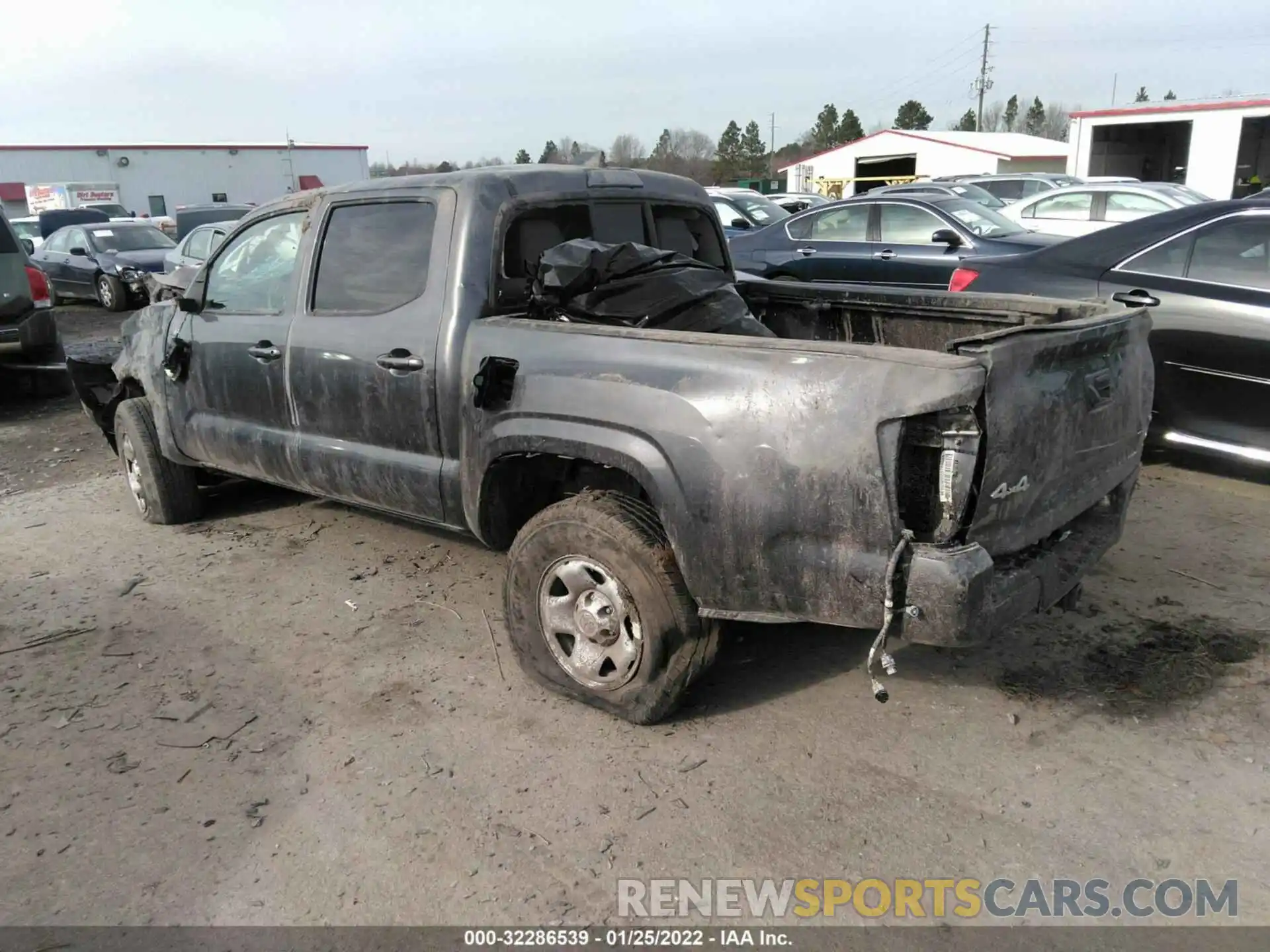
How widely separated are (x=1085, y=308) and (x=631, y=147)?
85.6m

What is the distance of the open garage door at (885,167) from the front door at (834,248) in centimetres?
3261

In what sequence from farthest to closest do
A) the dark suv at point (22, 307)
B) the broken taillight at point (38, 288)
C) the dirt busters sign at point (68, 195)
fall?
the dirt busters sign at point (68, 195) → the broken taillight at point (38, 288) → the dark suv at point (22, 307)

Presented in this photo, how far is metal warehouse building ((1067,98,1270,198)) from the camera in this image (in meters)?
30.8

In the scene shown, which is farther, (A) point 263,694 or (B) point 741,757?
(A) point 263,694

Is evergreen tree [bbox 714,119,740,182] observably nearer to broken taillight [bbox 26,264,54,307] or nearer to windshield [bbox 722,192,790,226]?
windshield [bbox 722,192,790,226]

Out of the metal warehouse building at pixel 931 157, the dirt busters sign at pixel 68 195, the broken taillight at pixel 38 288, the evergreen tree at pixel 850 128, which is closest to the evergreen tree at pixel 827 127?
Answer: the evergreen tree at pixel 850 128

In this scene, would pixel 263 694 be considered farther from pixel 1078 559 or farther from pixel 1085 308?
pixel 1085 308

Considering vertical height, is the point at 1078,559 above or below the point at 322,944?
above

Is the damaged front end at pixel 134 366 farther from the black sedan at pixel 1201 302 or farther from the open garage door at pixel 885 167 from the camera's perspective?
the open garage door at pixel 885 167

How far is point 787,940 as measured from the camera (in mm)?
2512

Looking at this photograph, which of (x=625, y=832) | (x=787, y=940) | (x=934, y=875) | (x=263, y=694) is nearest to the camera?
(x=787, y=940)

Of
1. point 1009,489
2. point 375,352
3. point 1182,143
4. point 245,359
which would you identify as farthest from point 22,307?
point 1182,143

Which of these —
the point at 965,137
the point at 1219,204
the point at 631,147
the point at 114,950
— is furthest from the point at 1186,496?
the point at 631,147

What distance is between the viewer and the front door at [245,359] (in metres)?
4.60
